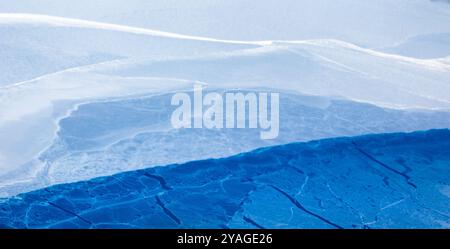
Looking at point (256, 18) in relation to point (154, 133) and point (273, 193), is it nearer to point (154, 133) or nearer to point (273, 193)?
point (154, 133)

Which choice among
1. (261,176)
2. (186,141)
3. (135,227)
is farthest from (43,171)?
A: (261,176)

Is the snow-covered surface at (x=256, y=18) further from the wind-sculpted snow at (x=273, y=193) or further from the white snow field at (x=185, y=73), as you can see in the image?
the wind-sculpted snow at (x=273, y=193)

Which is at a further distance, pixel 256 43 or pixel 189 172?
pixel 256 43

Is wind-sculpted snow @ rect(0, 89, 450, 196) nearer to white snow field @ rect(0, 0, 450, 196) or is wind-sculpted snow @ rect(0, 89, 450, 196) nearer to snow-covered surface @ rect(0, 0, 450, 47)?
white snow field @ rect(0, 0, 450, 196)

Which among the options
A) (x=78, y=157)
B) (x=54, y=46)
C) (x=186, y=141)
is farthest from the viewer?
(x=54, y=46)

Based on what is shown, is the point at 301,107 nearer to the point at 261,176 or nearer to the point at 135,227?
the point at 261,176

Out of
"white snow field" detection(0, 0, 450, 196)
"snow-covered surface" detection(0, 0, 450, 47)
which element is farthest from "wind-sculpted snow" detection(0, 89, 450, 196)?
"snow-covered surface" detection(0, 0, 450, 47)
